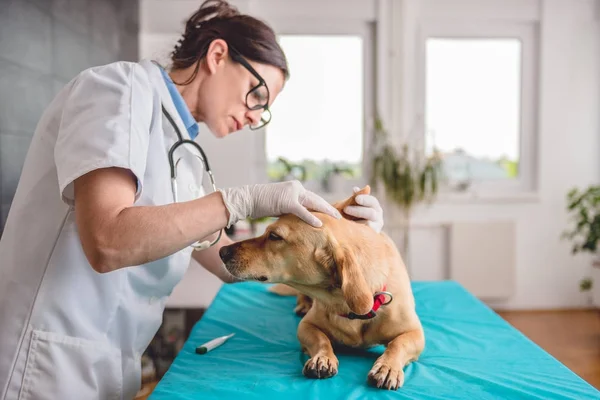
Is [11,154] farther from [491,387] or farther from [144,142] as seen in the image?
[491,387]

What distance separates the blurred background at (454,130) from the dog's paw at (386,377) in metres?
2.69

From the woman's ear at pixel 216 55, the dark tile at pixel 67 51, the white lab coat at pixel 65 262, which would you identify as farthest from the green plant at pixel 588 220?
the dark tile at pixel 67 51

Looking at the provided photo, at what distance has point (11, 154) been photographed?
→ 2.00 meters

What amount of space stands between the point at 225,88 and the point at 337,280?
1.88ft

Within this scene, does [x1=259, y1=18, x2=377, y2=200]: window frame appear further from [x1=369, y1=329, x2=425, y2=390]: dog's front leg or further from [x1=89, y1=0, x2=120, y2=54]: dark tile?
[x1=369, y1=329, x2=425, y2=390]: dog's front leg

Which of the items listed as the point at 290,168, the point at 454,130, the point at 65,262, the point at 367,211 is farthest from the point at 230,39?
the point at 454,130

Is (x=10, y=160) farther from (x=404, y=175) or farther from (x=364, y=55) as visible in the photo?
(x=364, y=55)

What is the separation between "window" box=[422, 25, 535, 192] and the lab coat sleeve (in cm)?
321

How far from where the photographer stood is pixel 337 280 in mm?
1127

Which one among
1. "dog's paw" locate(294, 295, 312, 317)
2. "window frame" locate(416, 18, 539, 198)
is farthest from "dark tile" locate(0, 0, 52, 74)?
"window frame" locate(416, 18, 539, 198)

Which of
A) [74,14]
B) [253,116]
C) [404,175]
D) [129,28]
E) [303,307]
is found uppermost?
[129,28]

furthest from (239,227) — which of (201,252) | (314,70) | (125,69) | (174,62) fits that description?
(125,69)

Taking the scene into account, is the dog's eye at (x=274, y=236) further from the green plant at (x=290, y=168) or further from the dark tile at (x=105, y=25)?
the green plant at (x=290, y=168)

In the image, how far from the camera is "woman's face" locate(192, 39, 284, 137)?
4.13ft
